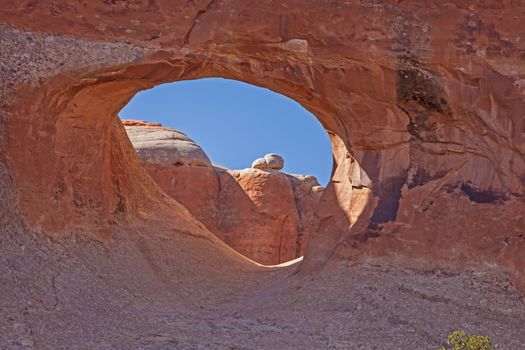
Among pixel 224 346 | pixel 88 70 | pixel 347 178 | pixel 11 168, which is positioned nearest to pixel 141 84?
pixel 88 70

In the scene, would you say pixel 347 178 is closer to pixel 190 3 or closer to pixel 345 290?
pixel 345 290

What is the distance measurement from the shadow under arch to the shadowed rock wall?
0.03 m

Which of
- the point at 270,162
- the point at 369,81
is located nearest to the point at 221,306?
the point at 369,81

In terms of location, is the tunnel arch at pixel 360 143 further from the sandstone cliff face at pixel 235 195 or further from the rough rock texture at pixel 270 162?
the rough rock texture at pixel 270 162

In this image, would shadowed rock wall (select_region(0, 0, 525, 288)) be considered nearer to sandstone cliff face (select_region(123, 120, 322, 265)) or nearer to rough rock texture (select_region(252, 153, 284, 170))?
sandstone cliff face (select_region(123, 120, 322, 265))

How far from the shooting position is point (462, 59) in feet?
36.5

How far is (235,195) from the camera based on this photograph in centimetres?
2261

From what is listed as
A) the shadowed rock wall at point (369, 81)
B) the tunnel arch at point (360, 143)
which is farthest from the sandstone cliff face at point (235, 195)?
the shadowed rock wall at point (369, 81)

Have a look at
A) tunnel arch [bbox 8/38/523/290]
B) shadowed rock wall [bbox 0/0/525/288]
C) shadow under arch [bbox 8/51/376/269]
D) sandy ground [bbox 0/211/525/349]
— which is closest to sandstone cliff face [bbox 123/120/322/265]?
shadow under arch [bbox 8/51/376/269]

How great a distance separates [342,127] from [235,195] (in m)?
11.0

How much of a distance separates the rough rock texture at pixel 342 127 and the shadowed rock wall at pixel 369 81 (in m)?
0.02

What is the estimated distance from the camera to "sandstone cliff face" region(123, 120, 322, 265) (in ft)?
69.5

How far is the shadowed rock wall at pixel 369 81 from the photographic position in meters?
10.9

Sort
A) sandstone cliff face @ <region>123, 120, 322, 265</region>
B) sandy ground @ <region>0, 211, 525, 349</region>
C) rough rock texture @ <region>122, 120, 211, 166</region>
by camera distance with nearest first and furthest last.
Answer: sandy ground @ <region>0, 211, 525, 349</region>, rough rock texture @ <region>122, 120, 211, 166</region>, sandstone cliff face @ <region>123, 120, 322, 265</region>
